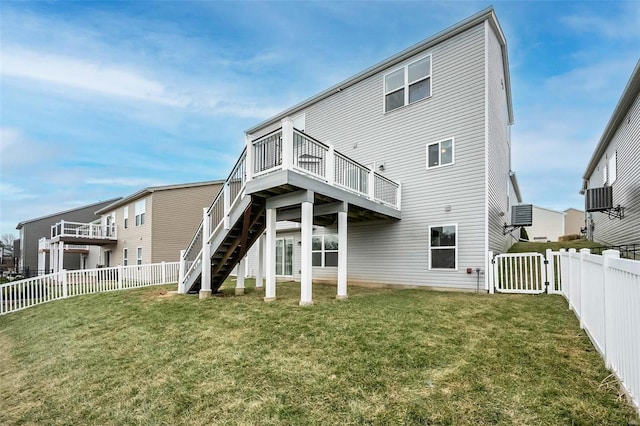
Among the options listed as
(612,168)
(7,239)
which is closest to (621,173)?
(612,168)

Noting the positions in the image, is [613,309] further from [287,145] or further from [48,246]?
[48,246]

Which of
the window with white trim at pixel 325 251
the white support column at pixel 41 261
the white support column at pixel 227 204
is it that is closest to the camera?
the white support column at pixel 227 204

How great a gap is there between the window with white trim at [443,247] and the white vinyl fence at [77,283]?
1140cm

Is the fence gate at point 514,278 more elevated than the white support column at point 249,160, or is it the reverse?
the white support column at point 249,160

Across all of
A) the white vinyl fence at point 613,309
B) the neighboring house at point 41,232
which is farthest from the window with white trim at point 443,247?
the neighboring house at point 41,232

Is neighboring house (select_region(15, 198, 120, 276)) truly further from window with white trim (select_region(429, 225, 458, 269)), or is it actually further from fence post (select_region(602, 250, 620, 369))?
fence post (select_region(602, 250, 620, 369))

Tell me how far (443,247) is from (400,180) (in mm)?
2716

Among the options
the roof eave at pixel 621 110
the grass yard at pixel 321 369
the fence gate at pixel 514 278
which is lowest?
the grass yard at pixel 321 369

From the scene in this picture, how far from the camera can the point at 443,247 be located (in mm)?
10352

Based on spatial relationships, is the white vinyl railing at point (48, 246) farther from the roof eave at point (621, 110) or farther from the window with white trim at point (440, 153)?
the roof eave at point (621, 110)

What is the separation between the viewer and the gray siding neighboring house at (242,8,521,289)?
9.99 m

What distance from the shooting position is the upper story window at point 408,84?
11273 millimetres

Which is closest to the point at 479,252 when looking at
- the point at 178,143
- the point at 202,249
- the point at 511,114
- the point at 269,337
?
the point at 269,337

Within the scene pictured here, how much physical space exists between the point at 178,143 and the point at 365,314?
66.9ft
